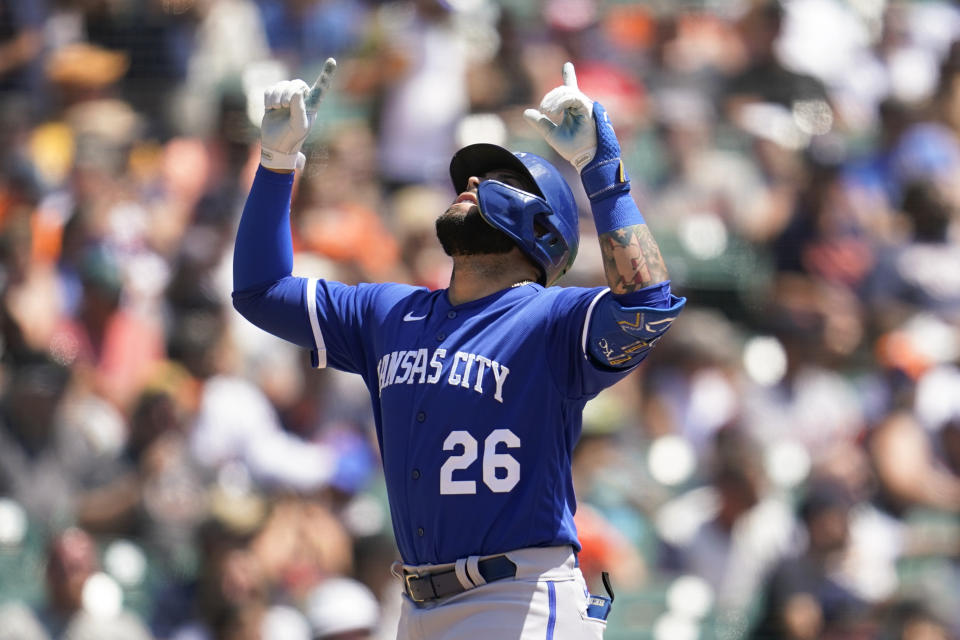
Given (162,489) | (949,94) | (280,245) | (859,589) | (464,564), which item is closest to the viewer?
(464,564)

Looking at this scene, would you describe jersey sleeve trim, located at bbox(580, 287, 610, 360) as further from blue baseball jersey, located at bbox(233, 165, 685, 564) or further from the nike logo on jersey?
the nike logo on jersey

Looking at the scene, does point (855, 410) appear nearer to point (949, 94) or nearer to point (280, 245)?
point (949, 94)

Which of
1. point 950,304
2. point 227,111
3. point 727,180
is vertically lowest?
point 950,304

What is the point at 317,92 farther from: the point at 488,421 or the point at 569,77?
the point at 488,421

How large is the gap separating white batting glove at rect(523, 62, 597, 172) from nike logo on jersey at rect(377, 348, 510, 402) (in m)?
0.53

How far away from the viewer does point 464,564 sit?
3.17 metres

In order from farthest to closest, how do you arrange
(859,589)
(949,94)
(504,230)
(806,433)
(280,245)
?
(949,94) → (806,433) → (859,589) → (280,245) → (504,230)

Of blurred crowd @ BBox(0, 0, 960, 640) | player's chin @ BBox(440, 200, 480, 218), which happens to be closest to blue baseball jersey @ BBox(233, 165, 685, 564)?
player's chin @ BBox(440, 200, 480, 218)

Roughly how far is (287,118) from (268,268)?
0.40 m

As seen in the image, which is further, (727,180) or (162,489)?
(727,180)

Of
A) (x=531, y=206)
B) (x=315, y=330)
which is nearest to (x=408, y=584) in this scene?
(x=315, y=330)

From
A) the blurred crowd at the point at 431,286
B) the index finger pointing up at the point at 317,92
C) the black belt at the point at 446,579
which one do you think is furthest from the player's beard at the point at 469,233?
the blurred crowd at the point at 431,286

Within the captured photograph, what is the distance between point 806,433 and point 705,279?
109 cm

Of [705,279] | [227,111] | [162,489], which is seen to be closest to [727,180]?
[705,279]
